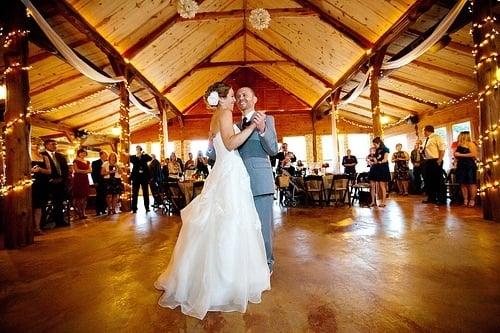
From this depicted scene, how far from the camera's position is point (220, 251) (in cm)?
175

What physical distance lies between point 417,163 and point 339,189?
354 centimetres

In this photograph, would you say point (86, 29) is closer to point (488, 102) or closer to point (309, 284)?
point (309, 284)

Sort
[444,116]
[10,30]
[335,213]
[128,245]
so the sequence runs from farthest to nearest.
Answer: [444,116] < [335,213] < [10,30] < [128,245]

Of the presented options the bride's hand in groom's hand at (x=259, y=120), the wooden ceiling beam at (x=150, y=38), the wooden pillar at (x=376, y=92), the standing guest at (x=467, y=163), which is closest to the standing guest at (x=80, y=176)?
the wooden ceiling beam at (x=150, y=38)

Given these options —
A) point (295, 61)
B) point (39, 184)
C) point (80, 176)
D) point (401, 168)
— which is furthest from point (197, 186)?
point (295, 61)

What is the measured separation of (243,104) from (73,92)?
8797 mm

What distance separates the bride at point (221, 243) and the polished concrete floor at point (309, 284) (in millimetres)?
95

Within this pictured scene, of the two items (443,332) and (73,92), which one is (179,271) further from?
(73,92)

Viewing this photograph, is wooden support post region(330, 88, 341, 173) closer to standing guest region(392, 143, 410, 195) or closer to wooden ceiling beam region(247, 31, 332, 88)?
wooden ceiling beam region(247, 31, 332, 88)

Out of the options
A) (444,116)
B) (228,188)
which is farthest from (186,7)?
(444,116)

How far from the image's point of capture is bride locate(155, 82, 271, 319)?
5.63 feet

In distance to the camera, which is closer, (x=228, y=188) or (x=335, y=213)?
(x=228, y=188)

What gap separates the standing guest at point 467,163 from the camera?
5227 millimetres

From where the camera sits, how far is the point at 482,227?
11.7ft
